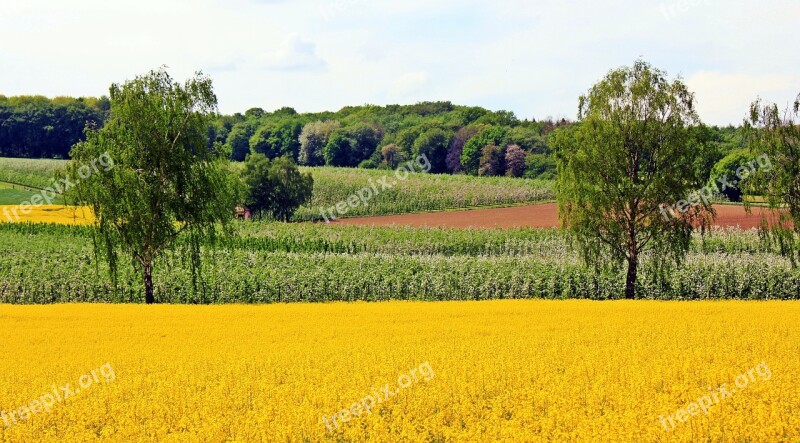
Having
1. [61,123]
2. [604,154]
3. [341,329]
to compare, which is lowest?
[341,329]

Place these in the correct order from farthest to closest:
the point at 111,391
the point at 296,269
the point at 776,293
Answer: the point at 296,269, the point at 776,293, the point at 111,391

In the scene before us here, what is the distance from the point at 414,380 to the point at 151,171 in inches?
848

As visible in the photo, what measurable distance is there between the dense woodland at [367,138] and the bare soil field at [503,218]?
1342 inches

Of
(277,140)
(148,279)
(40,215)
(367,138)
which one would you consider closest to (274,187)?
(40,215)

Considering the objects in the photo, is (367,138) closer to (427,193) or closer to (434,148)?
(434,148)

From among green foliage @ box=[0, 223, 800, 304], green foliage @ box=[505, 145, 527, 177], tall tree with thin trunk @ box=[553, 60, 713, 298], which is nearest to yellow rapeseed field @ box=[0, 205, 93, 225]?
green foliage @ box=[0, 223, 800, 304]

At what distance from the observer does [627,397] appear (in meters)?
13.1

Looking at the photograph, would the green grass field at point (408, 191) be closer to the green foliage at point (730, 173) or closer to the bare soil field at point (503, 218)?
the bare soil field at point (503, 218)

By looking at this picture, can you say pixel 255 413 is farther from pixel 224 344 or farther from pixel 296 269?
pixel 296 269

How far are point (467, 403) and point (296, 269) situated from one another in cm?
2880

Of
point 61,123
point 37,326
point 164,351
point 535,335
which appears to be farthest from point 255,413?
point 61,123

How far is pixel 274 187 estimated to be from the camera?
81625mm

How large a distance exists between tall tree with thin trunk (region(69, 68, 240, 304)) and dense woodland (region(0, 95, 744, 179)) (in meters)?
84.4

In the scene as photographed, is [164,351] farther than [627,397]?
Yes
